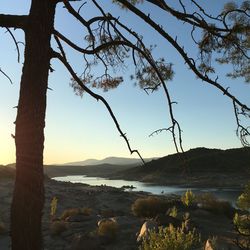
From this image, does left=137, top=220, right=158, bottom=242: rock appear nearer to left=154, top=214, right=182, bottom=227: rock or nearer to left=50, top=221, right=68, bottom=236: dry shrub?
left=154, top=214, right=182, bottom=227: rock

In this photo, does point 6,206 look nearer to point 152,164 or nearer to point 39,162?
point 39,162

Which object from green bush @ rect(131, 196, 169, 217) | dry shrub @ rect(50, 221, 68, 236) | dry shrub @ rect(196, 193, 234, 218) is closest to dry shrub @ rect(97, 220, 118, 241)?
dry shrub @ rect(50, 221, 68, 236)

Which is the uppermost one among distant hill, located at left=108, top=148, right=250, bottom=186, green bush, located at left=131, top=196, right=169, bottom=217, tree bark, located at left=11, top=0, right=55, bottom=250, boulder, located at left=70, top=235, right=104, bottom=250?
distant hill, located at left=108, top=148, right=250, bottom=186

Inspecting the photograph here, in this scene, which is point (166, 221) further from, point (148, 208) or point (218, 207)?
point (218, 207)

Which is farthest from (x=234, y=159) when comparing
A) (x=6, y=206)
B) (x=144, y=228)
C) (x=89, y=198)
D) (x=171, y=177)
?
(x=144, y=228)

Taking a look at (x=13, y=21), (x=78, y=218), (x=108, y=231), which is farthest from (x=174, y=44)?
(x=78, y=218)

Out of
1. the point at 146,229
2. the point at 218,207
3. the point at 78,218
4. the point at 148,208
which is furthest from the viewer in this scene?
the point at 148,208

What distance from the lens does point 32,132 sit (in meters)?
5.83

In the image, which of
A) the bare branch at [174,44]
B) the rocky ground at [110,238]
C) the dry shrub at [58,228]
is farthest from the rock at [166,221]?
the bare branch at [174,44]

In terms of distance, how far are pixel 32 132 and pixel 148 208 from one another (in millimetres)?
13557

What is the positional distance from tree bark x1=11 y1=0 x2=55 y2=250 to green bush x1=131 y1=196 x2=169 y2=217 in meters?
13.0

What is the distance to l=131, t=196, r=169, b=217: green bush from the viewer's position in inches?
736

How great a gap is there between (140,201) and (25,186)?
13736mm

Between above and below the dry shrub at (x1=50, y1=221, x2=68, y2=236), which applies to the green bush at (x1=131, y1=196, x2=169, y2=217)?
above
